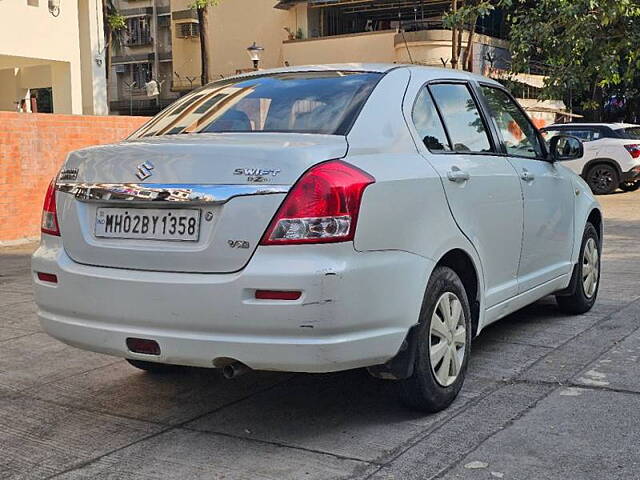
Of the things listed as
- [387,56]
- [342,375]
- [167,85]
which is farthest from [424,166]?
[167,85]

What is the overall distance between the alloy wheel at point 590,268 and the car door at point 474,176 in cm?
151

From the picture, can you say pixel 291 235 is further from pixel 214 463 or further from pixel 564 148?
pixel 564 148

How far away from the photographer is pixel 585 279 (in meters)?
6.31

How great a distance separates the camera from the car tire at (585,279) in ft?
20.2

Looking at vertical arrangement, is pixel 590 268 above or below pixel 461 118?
below

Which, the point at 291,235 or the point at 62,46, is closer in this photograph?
the point at 291,235

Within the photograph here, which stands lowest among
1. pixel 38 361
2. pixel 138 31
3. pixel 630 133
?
pixel 38 361

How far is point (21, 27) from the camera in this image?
16.6 m

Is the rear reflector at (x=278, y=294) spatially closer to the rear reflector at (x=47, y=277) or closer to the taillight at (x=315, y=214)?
the taillight at (x=315, y=214)

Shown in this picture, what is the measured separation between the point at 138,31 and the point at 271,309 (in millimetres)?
43504

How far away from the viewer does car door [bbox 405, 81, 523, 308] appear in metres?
4.27

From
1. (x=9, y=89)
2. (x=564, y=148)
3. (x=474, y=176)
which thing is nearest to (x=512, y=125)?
(x=564, y=148)

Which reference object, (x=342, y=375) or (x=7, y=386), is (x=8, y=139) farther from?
(x=342, y=375)

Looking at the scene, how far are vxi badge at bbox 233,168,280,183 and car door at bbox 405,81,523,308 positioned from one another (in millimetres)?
989
